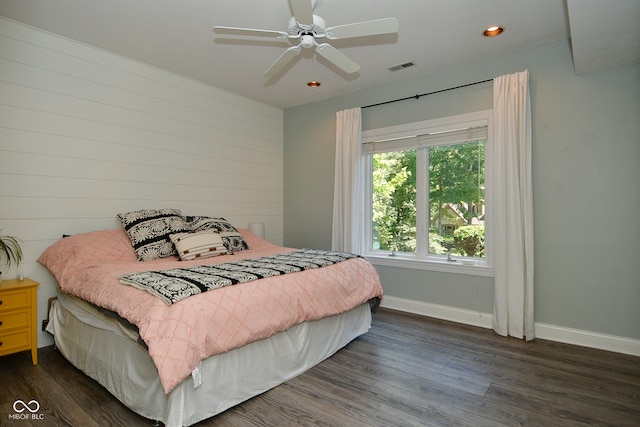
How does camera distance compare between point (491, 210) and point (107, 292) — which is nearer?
point (107, 292)

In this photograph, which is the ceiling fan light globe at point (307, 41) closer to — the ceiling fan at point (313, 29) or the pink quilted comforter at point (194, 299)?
the ceiling fan at point (313, 29)

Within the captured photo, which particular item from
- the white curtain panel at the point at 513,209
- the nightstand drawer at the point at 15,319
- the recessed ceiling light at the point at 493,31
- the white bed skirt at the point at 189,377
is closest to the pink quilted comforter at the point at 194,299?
the white bed skirt at the point at 189,377

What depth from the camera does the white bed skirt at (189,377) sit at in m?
1.80

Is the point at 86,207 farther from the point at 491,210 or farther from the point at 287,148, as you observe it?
the point at 491,210

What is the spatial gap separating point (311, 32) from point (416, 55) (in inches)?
57.4

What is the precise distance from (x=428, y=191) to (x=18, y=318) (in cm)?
375

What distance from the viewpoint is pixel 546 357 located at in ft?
8.82

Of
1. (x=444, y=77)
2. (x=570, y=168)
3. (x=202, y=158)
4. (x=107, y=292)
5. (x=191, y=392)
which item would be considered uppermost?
(x=444, y=77)

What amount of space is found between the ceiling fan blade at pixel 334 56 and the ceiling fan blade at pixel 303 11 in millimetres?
248

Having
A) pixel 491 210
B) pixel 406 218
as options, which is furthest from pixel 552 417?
pixel 406 218

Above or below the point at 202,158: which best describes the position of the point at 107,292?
below

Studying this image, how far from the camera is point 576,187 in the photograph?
295 centimetres

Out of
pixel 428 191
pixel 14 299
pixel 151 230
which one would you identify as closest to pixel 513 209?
pixel 428 191

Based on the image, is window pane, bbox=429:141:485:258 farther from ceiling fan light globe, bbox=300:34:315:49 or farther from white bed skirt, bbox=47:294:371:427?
ceiling fan light globe, bbox=300:34:315:49
